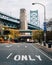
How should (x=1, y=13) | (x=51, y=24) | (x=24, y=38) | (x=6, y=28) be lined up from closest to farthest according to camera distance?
(x=51, y=24) → (x=1, y=13) → (x=6, y=28) → (x=24, y=38)

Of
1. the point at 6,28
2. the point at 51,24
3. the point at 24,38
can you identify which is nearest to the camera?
the point at 51,24

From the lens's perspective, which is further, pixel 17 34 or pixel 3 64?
pixel 17 34

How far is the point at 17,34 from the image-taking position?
182750 mm

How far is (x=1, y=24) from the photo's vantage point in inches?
6634

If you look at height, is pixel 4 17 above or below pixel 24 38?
above

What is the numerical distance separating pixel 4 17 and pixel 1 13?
19.4 feet

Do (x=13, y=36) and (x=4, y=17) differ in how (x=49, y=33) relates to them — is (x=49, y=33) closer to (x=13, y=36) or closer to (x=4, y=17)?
(x=4, y=17)

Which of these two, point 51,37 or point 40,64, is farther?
point 51,37

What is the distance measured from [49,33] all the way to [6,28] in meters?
59.7

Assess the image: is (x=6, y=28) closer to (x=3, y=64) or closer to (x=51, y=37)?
(x=51, y=37)

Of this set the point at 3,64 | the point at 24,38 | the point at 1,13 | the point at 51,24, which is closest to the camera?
the point at 3,64

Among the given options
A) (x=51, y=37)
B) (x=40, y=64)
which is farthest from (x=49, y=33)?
(x=40, y=64)

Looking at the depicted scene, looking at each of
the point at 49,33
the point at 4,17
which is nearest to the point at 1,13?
the point at 4,17

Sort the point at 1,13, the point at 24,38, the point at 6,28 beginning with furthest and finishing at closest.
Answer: the point at 24,38, the point at 6,28, the point at 1,13
